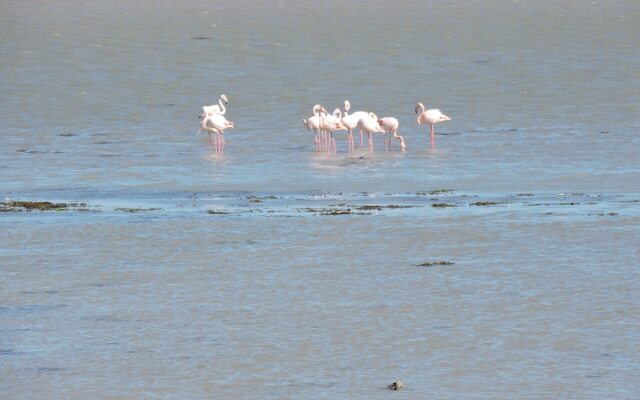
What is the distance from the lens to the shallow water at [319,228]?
9844mm

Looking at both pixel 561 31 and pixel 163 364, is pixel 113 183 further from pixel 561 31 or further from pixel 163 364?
pixel 561 31

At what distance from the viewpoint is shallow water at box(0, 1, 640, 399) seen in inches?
388

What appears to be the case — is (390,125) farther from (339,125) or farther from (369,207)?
(369,207)

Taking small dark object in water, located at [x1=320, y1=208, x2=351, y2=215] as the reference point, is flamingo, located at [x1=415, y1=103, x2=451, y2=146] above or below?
above

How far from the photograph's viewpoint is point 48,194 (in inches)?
758

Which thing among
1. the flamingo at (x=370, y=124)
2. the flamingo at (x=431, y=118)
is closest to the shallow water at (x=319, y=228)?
the flamingo at (x=431, y=118)

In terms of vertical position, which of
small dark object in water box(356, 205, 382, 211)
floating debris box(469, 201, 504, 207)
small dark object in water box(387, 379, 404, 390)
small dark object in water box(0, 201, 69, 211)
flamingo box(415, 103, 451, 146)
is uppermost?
flamingo box(415, 103, 451, 146)

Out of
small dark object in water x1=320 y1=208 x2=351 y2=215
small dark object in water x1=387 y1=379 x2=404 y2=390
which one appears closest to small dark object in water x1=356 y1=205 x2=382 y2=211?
small dark object in water x1=320 y1=208 x2=351 y2=215

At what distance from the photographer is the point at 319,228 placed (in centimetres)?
1542

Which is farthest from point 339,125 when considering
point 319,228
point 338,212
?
point 319,228

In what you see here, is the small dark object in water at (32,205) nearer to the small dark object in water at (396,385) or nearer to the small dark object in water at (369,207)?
the small dark object in water at (369,207)

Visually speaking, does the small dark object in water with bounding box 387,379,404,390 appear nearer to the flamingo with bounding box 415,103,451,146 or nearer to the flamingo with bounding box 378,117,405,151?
the flamingo with bounding box 378,117,405,151

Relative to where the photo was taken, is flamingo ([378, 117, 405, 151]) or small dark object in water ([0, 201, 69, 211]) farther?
flamingo ([378, 117, 405, 151])

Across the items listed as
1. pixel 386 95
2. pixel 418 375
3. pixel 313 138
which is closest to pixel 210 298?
pixel 418 375
